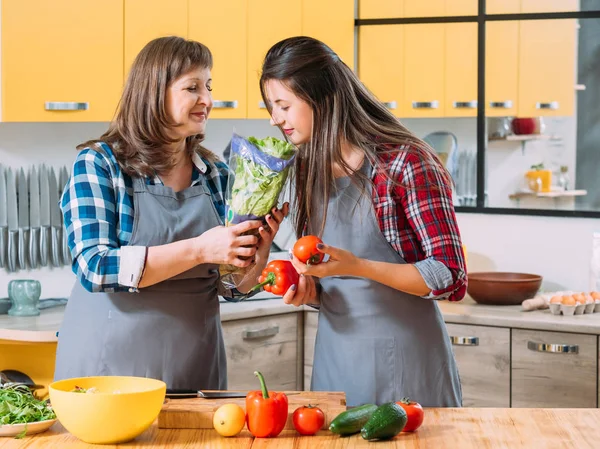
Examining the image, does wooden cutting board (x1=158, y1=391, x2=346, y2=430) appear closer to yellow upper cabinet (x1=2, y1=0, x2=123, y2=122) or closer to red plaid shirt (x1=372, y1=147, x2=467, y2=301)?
red plaid shirt (x1=372, y1=147, x2=467, y2=301)

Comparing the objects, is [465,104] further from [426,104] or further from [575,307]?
[575,307]

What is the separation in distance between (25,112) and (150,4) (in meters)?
0.59

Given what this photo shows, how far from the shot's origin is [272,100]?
220 cm

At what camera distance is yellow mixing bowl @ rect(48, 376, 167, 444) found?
173cm

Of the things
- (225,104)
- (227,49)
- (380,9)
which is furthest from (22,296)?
(380,9)

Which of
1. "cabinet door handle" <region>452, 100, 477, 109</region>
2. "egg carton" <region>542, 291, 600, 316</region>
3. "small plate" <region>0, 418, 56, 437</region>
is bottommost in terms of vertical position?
"small plate" <region>0, 418, 56, 437</region>

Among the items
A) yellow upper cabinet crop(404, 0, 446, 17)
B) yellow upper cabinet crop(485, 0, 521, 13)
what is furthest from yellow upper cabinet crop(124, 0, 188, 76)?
yellow upper cabinet crop(485, 0, 521, 13)

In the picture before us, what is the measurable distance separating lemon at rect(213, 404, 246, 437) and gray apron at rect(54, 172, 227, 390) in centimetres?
47

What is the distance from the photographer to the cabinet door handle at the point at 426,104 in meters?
3.97

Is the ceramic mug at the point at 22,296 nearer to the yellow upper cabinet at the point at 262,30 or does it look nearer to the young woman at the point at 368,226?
the yellow upper cabinet at the point at 262,30

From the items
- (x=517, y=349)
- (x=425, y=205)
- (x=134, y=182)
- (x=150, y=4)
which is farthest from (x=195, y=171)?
(x=517, y=349)

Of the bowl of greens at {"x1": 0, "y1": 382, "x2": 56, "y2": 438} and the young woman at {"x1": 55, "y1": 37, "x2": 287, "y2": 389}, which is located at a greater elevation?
the young woman at {"x1": 55, "y1": 37, "x2": 287, "y2": 389}

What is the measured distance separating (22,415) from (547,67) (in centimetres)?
267

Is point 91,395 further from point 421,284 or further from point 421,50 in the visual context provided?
point 421,50
